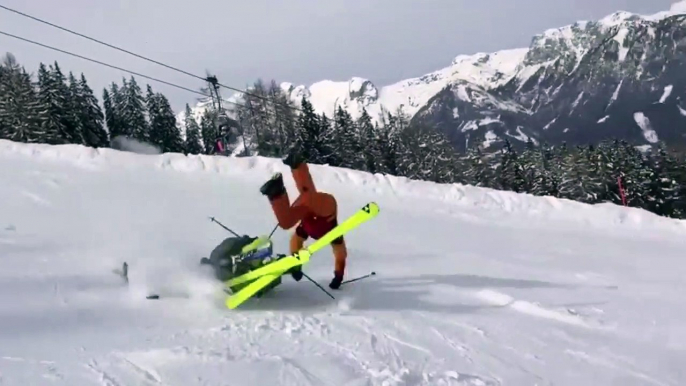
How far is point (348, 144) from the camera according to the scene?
170ft

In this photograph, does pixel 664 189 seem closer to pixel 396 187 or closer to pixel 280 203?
pixel 396 187

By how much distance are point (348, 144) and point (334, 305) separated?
4519 centimetres

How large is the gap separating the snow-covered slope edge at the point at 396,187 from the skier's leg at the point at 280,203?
29.4 ft

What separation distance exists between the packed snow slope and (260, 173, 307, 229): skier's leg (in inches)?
37.5

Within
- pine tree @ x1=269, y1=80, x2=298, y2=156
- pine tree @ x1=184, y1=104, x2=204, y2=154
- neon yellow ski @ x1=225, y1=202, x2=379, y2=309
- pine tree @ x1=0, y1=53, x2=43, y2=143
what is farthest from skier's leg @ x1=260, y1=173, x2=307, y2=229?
pine tree @ x1=184, y1=104, x2=204, y2=154

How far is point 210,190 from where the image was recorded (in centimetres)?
1562

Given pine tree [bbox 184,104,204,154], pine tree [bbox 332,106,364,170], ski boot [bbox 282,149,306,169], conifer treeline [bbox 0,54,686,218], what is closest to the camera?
ski boot [bbox 282,149,306,169]

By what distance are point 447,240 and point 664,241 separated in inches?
207

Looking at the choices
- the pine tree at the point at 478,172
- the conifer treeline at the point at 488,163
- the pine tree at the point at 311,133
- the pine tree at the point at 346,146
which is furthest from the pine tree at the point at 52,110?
the pine tree at the point at 478,172

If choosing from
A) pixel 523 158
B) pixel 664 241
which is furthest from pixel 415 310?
pixel 523 158

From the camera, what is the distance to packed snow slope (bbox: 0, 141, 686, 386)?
16.1ft

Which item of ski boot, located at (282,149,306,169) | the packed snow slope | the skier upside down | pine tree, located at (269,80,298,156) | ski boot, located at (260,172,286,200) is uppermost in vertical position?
pine tree, located at (269,80,298,156)

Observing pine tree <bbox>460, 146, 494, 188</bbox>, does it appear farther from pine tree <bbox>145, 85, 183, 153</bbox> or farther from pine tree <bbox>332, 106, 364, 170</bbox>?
pine tree <bbox>145, 85, 183, 153</bbox>

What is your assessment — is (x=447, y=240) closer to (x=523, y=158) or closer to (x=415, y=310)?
(x=415, y=310)
